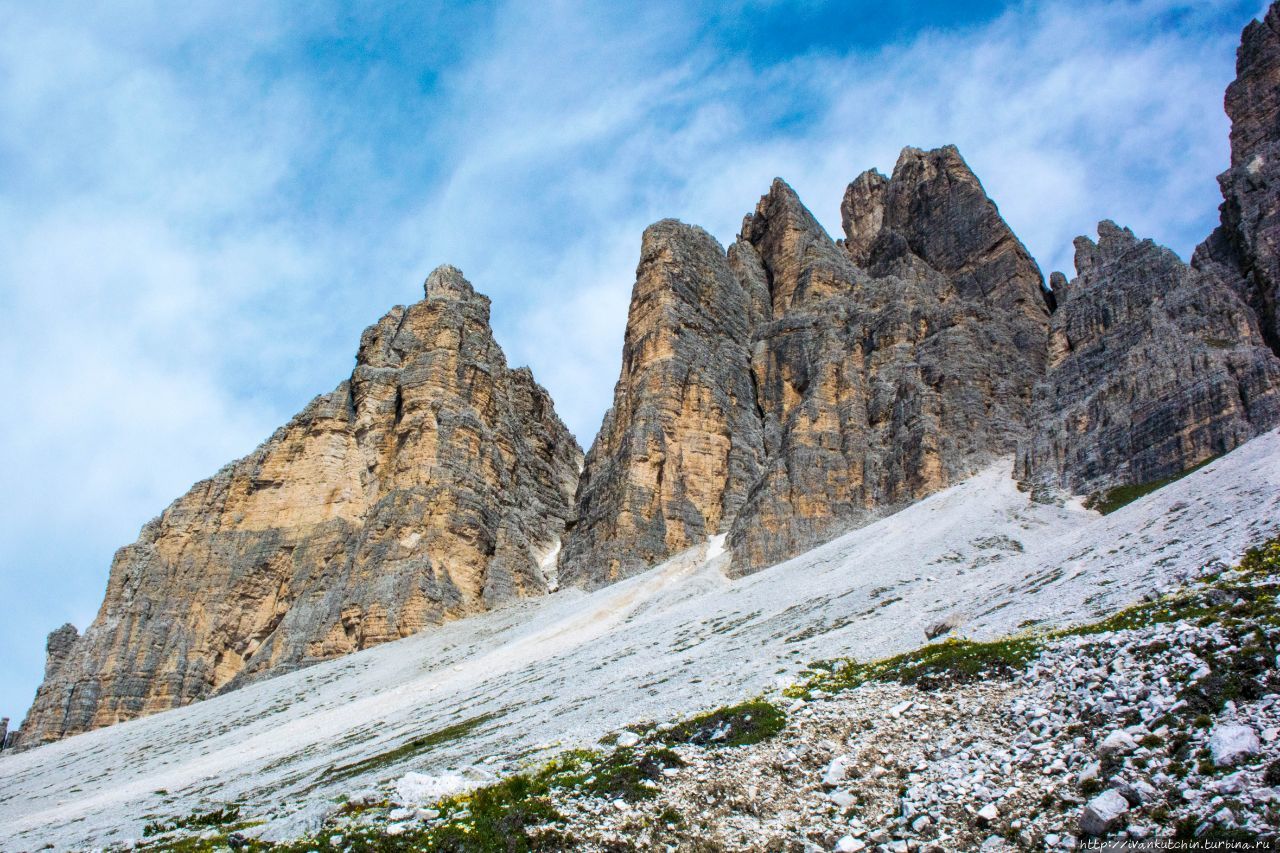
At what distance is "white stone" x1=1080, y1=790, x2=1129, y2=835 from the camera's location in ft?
41.7

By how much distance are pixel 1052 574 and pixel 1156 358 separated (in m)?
38.0

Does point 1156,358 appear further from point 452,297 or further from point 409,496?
A: point 452,297

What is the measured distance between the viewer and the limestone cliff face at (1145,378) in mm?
54875

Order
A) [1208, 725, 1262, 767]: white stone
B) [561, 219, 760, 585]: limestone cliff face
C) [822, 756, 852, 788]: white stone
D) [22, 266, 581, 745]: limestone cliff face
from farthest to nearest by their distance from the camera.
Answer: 1. [561, 219, 760, 585]: limestone cliff face
2. [22, 266, 581, 745]: limestone cliff face
3. [822, 756, 852, 788]: white stone
4. [1208, 725, 1262, 767]: white stone

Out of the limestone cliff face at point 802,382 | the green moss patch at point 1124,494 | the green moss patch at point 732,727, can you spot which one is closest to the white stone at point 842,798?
the green moss patch at point 732,727

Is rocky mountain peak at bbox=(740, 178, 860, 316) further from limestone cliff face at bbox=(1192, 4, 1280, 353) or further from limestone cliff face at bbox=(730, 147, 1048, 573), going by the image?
limestone cliff face at bbox=(1192, 4, 1280, 353)

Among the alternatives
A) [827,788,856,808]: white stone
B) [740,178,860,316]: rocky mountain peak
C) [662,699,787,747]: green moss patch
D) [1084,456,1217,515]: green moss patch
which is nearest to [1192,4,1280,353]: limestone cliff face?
[1084,456,1217,515]: green moss patch

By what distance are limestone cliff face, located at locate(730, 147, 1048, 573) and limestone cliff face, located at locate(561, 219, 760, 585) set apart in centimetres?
470

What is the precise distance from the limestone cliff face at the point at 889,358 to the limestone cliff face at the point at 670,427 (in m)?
4.70

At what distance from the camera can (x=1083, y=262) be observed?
10031 centimetres

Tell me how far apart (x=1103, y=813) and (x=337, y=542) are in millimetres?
85669

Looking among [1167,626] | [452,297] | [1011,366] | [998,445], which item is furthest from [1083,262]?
[1167,626]

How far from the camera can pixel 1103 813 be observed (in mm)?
12812

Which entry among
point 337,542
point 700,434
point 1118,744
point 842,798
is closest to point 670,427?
point 700,434
